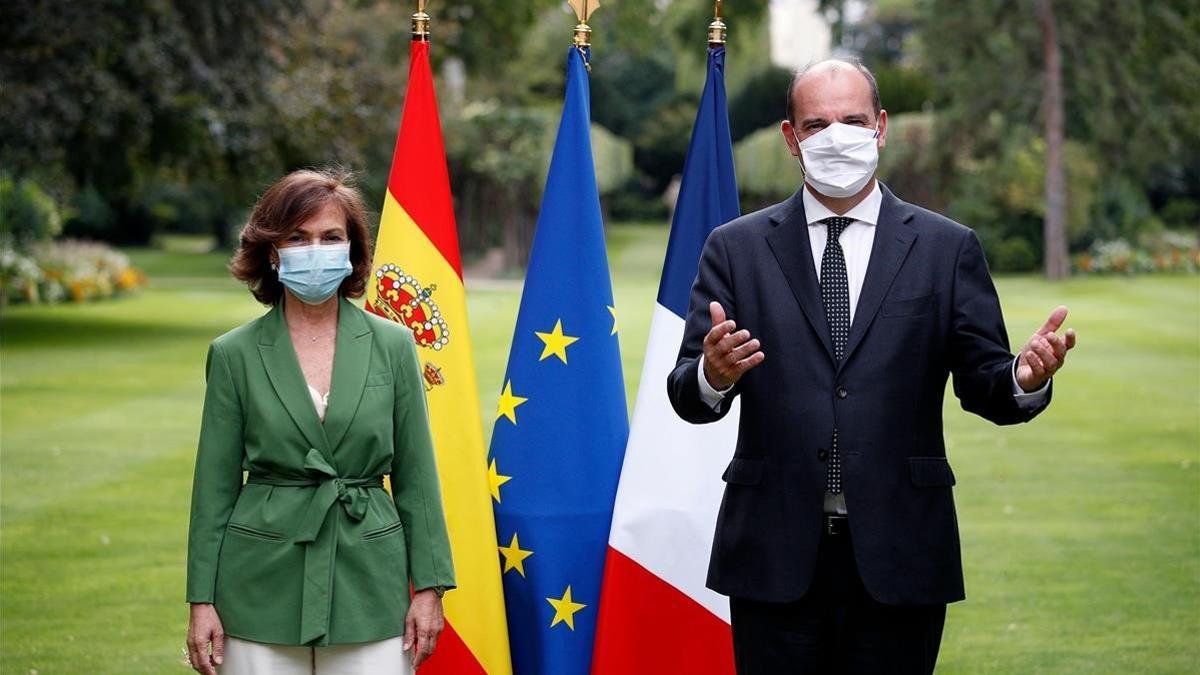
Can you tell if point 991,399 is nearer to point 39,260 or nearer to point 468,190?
point 39,260

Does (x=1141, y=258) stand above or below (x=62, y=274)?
above

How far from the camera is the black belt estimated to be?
3391 mm

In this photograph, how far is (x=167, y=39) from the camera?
72.7ft

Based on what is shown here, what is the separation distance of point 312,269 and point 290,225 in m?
0.14

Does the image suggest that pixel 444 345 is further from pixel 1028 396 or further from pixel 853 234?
pixel 1028 396

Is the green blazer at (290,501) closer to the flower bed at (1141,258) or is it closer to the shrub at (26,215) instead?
the shrub at (26,215)

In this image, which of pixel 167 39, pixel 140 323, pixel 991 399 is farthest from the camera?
pixel 140 323

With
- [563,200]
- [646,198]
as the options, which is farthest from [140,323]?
[646,198]

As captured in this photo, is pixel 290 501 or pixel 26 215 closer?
pixel 290 501

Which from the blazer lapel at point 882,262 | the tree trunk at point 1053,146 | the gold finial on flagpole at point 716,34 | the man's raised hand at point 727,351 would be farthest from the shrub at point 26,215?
the man's raised hand at point 727,351

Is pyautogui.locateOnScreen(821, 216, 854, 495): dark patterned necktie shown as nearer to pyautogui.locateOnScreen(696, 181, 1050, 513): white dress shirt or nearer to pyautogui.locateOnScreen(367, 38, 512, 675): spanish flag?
pyautogui.locateOnScreen(696, 181, 1050, 513): white dress shirt

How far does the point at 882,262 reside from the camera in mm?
3432

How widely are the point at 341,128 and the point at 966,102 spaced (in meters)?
17.3

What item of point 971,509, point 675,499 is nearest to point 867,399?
point 675,499
